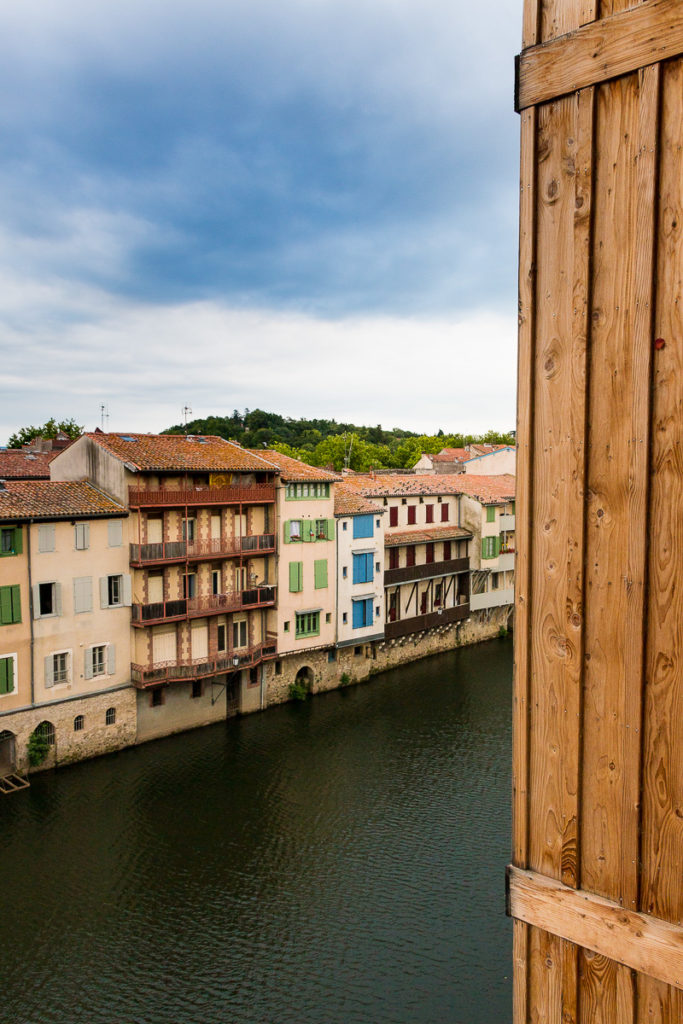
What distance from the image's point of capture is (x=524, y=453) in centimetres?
390

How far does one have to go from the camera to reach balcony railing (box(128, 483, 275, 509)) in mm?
27391

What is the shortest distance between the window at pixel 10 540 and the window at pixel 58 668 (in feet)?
12.5

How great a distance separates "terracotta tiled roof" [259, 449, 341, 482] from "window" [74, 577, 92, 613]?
967 centimetres

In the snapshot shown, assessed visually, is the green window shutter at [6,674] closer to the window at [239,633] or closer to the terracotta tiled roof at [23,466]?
the window at [239,633]

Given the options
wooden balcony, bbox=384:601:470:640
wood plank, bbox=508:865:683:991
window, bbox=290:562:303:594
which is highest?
wood plank, bbox=508:865:683:991

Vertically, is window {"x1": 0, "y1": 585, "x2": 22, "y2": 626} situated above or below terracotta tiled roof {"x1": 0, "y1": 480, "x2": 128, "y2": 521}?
below

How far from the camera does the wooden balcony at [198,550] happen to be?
1080 inches

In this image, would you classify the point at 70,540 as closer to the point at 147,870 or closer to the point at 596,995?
the point at 147,870

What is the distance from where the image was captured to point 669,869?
3438mm

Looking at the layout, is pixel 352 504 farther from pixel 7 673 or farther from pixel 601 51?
pixel 601 51

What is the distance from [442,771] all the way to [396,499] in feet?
55.7

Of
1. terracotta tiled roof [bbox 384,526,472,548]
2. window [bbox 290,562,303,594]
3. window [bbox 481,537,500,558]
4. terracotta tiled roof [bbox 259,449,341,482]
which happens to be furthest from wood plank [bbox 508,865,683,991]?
window [bbox 481,537,500,558]

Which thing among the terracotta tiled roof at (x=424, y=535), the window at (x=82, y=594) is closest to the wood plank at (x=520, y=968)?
the window at (x=82, y=594)

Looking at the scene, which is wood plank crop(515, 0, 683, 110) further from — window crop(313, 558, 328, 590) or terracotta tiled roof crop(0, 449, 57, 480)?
terracotta tiled roof crop(0, 449, 57, 480)
